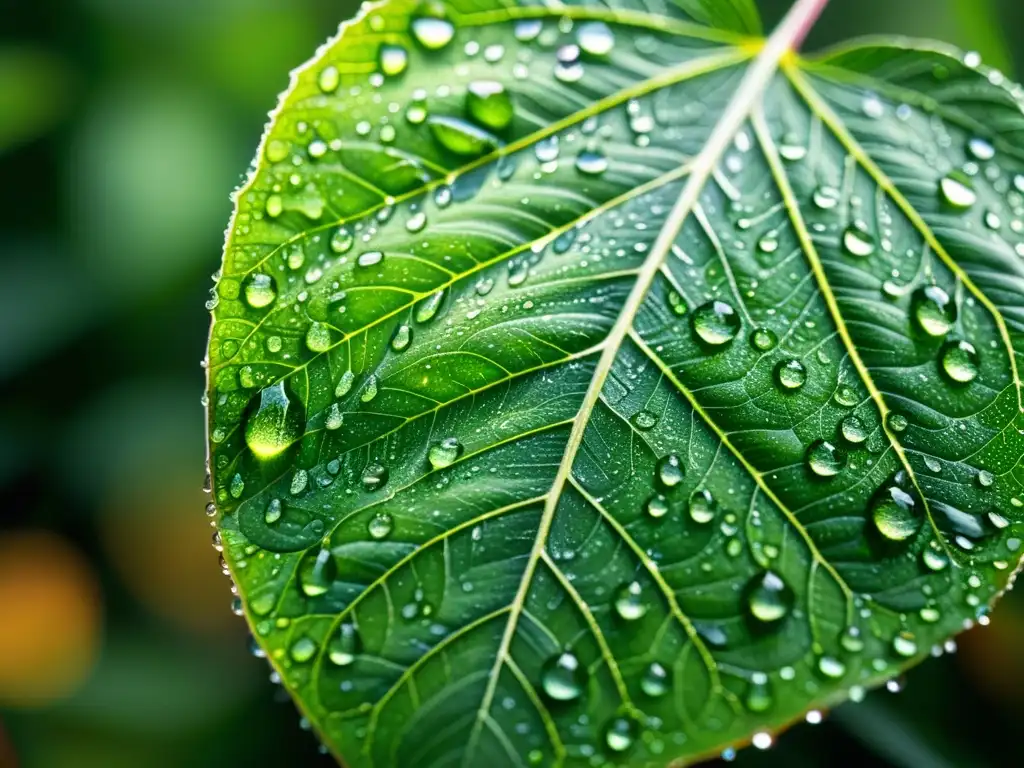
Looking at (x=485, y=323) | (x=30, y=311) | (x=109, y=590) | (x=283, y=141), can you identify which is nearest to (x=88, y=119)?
(x=30, y=311)

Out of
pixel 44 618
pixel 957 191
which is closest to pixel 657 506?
pixel 957 191

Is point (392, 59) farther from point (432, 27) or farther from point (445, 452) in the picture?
point (445, 452)

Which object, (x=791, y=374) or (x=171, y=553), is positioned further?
(x=171, y=553)

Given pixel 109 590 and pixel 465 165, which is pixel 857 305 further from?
pixel 109 590

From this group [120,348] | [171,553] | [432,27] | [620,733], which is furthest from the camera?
[171,553]

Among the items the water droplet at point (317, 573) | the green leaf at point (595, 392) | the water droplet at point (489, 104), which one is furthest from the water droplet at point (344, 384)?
the water droplet at point (489, 104)

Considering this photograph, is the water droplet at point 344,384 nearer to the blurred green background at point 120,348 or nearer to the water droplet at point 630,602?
the water droplet at point 630,602
